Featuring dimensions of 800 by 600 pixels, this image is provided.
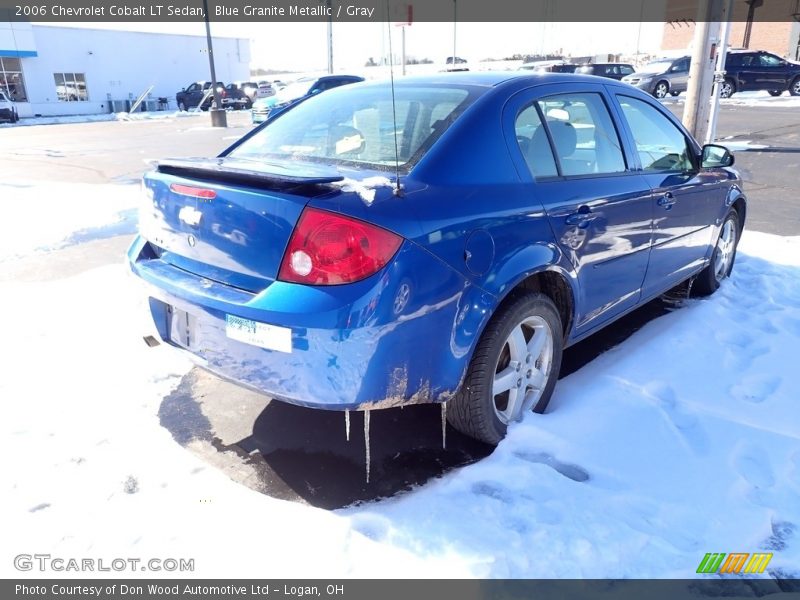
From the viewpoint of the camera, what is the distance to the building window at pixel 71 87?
38219 mm

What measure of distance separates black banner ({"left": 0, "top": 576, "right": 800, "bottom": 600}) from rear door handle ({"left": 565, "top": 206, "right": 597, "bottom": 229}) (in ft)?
5.25

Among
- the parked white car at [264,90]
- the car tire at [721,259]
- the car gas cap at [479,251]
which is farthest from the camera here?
the parked white car at [264,90]

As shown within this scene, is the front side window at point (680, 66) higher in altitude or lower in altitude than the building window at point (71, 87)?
higher

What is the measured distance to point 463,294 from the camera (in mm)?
2439

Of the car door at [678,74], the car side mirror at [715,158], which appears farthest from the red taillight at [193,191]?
the car door at [678,74]

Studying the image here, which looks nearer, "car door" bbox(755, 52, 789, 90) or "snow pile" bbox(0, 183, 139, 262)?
"snow pile" bbox(0, 183, 139, 262)

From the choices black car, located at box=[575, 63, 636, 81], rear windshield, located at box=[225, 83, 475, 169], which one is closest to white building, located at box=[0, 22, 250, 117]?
black car, located at box=[575, 63, 636, 81]

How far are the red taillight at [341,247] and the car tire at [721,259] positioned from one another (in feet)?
11.3

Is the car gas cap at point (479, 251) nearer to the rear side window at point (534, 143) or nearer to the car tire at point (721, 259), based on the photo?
the rear side window at point (534, 143)

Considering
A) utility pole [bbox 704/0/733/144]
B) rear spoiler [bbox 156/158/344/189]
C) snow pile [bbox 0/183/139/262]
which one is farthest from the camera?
utility pole [bbox 704/0/733/144]

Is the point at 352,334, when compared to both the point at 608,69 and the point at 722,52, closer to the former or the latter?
the point at 722,52
